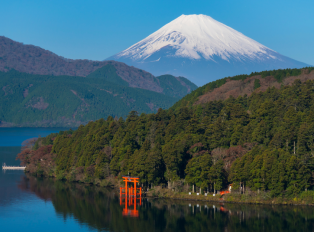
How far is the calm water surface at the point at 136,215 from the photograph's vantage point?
4066 centimetres

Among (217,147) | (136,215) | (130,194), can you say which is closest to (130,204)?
(130,194)

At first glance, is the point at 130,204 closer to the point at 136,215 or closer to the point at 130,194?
the point at 130,194

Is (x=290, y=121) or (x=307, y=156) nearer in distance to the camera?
(x=307, y=156)

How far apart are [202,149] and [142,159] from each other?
8358 millimetres

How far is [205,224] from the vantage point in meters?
41.4

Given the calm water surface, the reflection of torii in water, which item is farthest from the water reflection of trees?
the reflection of torii in water

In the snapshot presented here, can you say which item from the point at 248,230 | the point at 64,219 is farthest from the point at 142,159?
the point at 248,230

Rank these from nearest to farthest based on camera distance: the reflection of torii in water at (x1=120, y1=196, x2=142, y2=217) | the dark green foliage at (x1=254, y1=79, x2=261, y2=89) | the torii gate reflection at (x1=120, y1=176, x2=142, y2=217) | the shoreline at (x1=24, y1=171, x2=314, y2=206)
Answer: the reflection of torii in water at (x1=120, y1=196, x2=142, y2=217), the shoreline at (x1=24, y1=171, x2=314, y2=206), the torii gate reflection at (x1=120, y1=176, x2=142, y2=217), the dark green foliage at (x1=254, y1=79, x2=261, y2=89)

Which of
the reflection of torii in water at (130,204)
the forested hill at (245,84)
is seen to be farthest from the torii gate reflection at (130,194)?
the forested hill at (245,84)

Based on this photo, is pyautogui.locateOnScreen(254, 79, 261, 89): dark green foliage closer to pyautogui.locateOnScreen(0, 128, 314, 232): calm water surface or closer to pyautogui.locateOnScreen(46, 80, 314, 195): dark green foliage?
pyautogui.locateOnScreen(46, 80, 314, 195): dark green foliage

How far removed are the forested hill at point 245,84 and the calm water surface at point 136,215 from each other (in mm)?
42125

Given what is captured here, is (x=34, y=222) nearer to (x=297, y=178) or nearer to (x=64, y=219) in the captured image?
(x=64, y=219)

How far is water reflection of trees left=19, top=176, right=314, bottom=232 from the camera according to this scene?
133 feet

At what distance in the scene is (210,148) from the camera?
56.7 metres
